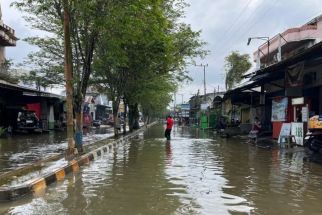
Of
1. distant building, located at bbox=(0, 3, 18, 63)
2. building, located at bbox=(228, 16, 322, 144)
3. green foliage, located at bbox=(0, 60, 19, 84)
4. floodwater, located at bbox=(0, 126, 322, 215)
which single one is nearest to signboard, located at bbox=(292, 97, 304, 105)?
building, located at bbox=(228, 16, 322, 144)

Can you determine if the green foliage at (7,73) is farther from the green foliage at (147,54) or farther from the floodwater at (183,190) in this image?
the floodwater at (183,190)

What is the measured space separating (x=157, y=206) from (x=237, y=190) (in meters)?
2.36

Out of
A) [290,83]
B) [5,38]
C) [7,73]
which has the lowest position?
[290,83]

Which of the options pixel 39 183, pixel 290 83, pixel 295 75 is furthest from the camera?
pixel 290 83

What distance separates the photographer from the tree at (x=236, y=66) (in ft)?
181

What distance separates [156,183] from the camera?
10.6 metres

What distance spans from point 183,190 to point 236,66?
47.5 m

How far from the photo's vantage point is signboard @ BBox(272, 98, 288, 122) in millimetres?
23875

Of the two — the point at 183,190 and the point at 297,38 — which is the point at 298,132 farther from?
the point at 297,38

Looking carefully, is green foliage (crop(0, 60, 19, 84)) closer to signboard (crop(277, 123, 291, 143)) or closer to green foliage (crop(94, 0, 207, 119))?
green foliage (crop(94, 0, 207, 119))

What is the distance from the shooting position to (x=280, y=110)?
24641 millimetres

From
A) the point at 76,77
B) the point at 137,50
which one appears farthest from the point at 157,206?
the point at 137,50

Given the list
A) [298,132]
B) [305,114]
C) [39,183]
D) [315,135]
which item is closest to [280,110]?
[298,132]

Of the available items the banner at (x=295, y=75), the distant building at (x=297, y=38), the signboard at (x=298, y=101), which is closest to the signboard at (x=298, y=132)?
the signboard at (x=298, y=101)
